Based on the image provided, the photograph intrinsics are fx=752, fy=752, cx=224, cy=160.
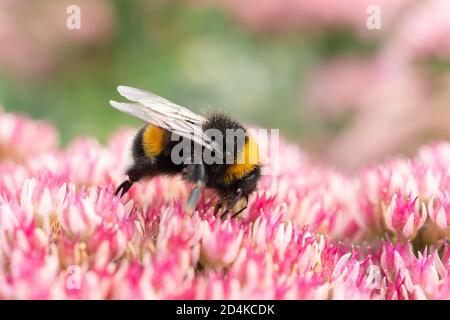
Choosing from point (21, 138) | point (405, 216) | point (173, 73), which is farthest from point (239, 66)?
point (405, 216)

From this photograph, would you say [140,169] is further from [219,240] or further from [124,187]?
[219,240]

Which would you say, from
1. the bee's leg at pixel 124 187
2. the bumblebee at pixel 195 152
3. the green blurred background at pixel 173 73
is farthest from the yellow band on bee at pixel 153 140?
the green blurred background at pixel 173 73

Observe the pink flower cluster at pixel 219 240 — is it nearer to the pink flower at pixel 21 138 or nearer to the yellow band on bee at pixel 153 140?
the yellow band on bee at pixel 153 140

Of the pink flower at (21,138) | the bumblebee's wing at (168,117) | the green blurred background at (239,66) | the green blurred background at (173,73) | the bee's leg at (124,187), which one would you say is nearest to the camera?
the bumblebee's wing at (168,117)

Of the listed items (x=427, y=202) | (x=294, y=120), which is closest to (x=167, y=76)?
(x=294, y=120)

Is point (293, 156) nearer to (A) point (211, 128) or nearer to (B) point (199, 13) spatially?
(A) point (211, 128)
